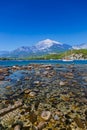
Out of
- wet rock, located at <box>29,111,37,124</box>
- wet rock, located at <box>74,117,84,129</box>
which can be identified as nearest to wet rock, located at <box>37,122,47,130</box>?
wet rock, located at <box>29,111,37,124</box>

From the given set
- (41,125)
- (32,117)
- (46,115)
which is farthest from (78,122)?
(32,117)

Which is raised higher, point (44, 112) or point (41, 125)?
point (44, 112)

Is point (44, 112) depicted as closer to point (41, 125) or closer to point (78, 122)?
point (41, 125)

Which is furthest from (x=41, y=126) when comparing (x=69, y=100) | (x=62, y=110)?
(x=69, y=100)

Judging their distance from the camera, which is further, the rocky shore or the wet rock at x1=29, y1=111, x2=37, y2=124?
the wet rock at x1=29, y1=111, x2=37, y2=124

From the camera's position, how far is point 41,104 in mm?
24594

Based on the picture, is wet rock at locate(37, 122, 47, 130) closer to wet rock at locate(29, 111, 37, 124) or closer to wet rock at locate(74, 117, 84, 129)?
wet rock at locate(29, 111, 37, 124)

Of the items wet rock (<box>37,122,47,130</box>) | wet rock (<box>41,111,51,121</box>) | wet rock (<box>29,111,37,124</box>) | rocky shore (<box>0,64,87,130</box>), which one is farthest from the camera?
wet rock (<box>41,111,51,121</box>)

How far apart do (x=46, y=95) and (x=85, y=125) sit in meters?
11.9

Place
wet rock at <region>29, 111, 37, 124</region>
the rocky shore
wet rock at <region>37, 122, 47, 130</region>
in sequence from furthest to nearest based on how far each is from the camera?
wet rock at <region>29, 111, 37, 124</region>, the rocky shore, wet rock at <region>37, 122, 47, 130</region>

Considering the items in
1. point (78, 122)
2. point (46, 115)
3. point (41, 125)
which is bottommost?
point (78, 122)

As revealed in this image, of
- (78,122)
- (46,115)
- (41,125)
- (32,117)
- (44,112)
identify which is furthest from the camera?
(44,112)

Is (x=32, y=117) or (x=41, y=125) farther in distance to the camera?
(x=32, y=117)

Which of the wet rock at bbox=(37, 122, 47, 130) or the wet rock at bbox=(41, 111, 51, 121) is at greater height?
the wet rock at bbox=(41, 111, 51, 121)
